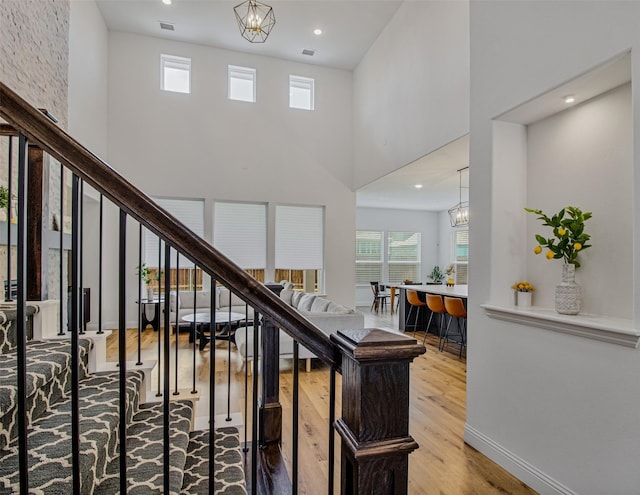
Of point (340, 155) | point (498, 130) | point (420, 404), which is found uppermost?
point (340, 155)

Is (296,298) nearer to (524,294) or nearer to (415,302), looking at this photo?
(415,302)

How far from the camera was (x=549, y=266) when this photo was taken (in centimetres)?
230

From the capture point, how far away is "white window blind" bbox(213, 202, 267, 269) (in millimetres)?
6629

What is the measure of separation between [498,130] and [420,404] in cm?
239

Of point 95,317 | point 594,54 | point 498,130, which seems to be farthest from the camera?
point 95,317

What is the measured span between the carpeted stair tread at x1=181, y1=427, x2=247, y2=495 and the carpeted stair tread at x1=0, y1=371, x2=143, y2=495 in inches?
14.3

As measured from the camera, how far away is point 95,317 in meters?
6.00

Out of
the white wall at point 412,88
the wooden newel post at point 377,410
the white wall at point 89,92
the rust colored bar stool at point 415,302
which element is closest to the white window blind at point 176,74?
the white wall at point 89,92

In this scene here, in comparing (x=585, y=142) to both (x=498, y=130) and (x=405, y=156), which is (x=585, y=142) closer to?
(x=498, y=130)

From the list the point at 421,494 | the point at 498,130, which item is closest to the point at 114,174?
the point at 421,494

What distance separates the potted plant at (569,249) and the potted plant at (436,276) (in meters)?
8.23

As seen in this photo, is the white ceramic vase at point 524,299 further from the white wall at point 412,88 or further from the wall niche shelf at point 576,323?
the white wall at point 412,88

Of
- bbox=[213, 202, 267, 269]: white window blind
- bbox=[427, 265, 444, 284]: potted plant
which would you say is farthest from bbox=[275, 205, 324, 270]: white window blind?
bbox=[427, 265, 444, 284]: potted plant

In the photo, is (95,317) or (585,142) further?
(95,317)
